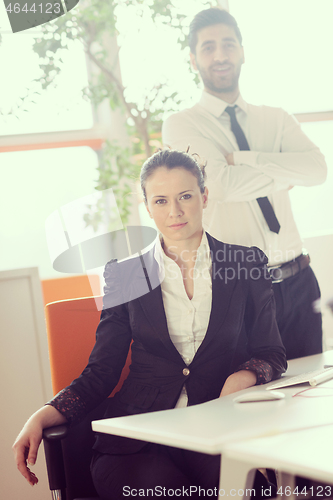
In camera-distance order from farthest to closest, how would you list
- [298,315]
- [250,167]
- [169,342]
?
1. [250,167]
2. [298,315]
3. [169,342]

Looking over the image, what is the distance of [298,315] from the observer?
1.94m

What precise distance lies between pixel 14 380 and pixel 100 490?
30.1 inches

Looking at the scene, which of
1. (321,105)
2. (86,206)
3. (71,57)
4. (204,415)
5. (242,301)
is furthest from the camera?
(321,105)

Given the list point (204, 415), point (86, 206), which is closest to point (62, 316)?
point (204, 415)

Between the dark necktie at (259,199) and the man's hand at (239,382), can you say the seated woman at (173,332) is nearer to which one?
the man's hand at (239,382)

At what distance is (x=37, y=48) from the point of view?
2742 mm

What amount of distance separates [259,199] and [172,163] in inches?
27.1

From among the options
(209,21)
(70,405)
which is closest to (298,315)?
(70,405)

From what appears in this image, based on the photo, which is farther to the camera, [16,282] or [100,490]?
[16,282]

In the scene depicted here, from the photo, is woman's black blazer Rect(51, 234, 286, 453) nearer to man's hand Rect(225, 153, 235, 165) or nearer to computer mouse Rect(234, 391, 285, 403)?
computer mouse Rect(234, 391, 285, 403)

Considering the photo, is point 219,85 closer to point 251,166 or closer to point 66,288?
point 251,166

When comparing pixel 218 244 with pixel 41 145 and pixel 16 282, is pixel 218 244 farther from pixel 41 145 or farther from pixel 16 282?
pixel 41 145

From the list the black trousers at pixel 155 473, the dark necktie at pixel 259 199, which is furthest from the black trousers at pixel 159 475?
the dark necktie at pixel 259 199

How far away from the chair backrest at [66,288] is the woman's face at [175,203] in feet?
3.95
